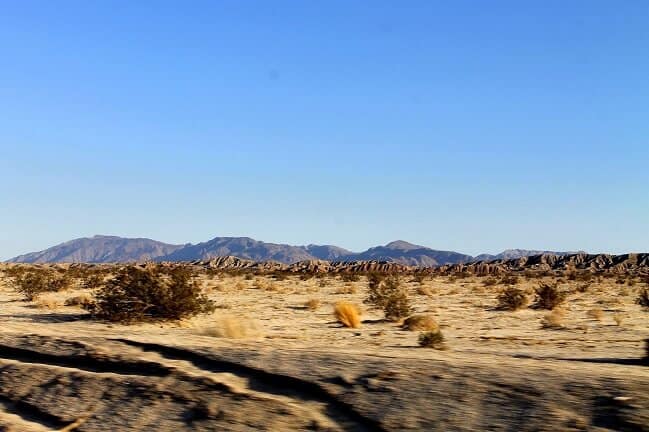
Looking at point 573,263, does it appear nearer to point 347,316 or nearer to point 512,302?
point 512,302

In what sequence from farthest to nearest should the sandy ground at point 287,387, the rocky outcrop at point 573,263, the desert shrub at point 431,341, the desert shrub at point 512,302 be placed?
the rocky outcrop at point 573,263 → the desert shrub at point 512,302 → the desert shrub at point 431,341 → the sandy ground at point 287,387

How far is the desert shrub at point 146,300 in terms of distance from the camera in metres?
16.1

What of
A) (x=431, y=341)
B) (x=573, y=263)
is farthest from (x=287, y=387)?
(x=573, y=263)

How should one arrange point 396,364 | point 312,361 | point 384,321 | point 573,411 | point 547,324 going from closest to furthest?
point 573,411 → point 396,364 → point 312,361 → point 547,324 → point 384,321

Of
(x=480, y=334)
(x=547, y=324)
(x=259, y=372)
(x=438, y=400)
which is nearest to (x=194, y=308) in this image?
(x=480, y=334)

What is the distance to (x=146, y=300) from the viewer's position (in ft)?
53.2

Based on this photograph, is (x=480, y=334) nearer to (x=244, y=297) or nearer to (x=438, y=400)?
(x=438, y=400)

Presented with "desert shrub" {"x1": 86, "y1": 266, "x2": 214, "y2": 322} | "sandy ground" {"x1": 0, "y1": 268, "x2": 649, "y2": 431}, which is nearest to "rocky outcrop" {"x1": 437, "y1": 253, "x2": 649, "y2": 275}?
"desert shrub" {"x1": 86, "y1": 266, "x2": 214, "y2": 322}

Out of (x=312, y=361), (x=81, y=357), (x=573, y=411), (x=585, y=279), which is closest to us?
(x=573, y=411)

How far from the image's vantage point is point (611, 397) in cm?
420

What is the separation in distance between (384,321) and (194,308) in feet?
16.5

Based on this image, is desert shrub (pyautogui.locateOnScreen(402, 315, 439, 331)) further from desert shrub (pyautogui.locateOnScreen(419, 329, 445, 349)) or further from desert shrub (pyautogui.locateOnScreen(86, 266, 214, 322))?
desert shrub (pyautogui.locateOnScreen(86, 266, 214, 322))

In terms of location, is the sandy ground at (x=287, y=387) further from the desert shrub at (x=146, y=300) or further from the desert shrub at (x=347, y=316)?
the desert shrub at (x=347, y=316)

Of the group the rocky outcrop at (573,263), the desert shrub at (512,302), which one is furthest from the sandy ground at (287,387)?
the rocky outcrop at (573,263)
